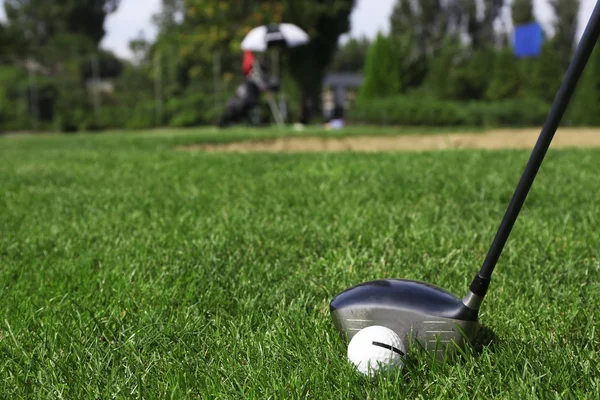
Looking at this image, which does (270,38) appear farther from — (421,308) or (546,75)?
(421,308)

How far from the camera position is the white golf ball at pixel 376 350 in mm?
1439

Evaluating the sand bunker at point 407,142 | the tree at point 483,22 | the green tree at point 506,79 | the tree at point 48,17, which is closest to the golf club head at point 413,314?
Result: the sand bunker at point 407,142

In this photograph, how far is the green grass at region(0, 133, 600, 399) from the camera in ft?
4.77

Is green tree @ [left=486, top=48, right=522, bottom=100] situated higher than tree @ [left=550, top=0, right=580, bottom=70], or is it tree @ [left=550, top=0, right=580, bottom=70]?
tree @ [left=550, top=0, right=580, bottom=70]

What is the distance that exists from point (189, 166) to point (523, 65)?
20079 millimetres

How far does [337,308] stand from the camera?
1.62 meters

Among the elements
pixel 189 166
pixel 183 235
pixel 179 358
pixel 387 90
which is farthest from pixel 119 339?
pixel 387 90

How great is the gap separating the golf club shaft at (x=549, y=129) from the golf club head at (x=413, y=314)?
96 millimetres

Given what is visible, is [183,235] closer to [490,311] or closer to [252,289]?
[252,289]

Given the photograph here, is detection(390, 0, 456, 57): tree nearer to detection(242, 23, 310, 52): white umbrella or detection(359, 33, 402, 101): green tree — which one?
detection(359, 33, 402, 101): green tree

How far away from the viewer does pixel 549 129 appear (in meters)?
1.30

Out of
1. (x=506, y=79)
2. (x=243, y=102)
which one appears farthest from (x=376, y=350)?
(x=506, y=79)

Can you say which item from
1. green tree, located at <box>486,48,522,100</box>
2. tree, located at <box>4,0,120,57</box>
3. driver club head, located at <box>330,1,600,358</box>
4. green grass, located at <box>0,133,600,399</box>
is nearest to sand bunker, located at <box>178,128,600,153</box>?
green grass, located at <box>0,133,600,399</box>

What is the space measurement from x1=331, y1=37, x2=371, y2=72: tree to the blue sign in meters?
48.3
